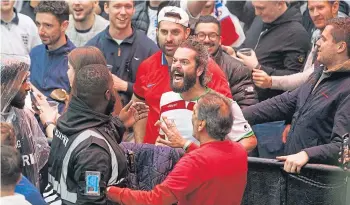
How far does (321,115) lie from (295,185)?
64 cm

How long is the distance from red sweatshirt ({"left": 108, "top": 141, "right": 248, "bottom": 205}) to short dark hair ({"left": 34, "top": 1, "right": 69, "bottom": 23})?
3477 millimetres

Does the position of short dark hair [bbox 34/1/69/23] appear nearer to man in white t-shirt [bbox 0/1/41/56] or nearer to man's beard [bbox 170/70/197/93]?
man in white t-shirt [bbox 0/1/41/56]

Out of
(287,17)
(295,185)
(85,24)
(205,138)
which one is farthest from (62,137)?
(85,24)

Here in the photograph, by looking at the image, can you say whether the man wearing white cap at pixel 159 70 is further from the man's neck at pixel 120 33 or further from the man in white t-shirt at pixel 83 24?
the man in white t-shirt at pixel 83 24

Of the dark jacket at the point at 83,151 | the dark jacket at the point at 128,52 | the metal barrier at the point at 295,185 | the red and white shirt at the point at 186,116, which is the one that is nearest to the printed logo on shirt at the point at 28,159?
the dark jacket at the point at 83,151

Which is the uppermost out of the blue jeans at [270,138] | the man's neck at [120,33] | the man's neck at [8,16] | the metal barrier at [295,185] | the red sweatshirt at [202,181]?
the man's neck at [120,33]

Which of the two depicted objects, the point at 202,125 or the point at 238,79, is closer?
the point at 202,125

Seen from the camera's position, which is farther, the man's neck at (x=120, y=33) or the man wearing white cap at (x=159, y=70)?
the man's neck at (x=120, y=33)

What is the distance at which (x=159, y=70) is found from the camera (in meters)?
8.13

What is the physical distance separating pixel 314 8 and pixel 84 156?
3485mm

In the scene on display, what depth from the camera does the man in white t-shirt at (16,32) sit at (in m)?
9.95

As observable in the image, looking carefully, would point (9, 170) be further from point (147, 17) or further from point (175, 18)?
point (147, 17)

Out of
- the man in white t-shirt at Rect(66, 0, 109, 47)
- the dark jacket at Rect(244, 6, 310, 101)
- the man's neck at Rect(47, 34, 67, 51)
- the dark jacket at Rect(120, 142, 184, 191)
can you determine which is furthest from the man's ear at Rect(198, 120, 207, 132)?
the man in white t-shirt at Rect(66, 0, 109, 47)

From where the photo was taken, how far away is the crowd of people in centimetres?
605
